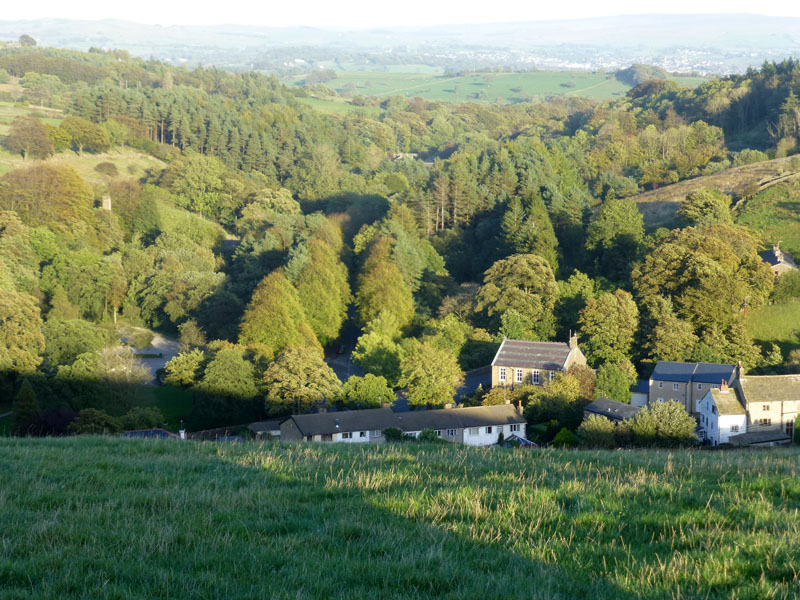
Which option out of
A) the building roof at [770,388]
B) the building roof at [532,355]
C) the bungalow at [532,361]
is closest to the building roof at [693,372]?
the building roof at [770,388]

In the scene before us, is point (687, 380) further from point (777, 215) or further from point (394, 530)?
point (394, 530)

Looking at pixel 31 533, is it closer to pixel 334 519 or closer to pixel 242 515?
pixel 242 515

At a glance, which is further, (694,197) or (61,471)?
(694,197)

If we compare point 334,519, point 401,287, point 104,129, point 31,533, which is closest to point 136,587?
point 31,533

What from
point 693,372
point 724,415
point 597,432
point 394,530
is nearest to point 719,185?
point 693,372

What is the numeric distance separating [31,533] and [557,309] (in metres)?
44.3

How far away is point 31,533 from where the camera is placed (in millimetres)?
6074

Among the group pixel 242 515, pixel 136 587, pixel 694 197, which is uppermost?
pixel 136 587

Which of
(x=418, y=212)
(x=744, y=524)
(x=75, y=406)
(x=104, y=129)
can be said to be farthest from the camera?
(x=104, y=129)

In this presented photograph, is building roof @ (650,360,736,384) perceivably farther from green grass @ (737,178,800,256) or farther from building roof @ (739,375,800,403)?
green grass @ (737,178,800,256)

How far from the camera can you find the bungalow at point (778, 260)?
45.7 m

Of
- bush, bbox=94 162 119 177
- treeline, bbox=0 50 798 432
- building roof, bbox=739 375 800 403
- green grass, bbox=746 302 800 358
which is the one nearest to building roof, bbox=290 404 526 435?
treeline, bbox=0 50 798 432

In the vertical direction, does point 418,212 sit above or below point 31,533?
below

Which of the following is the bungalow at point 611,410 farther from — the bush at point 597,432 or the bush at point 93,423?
the bush at point 93,423
